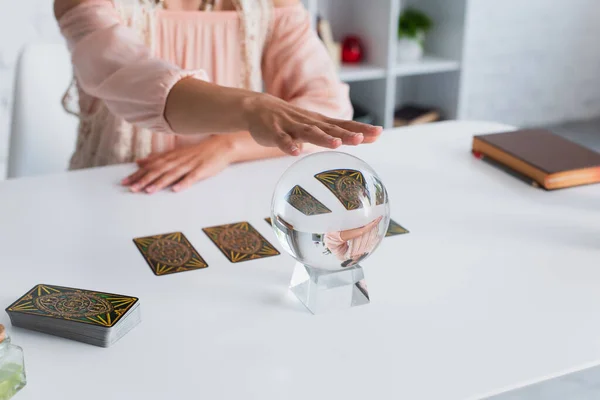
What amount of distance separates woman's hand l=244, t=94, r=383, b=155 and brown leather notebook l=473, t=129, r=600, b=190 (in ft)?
1.43

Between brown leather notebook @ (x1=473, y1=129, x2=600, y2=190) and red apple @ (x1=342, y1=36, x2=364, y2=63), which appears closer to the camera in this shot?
brown leather notebook @ (x1=473, y1=129, x2=600, y2=190)

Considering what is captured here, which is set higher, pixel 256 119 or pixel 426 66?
pixel 256 119

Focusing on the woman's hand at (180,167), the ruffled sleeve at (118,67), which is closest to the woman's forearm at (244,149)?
the woman's hand at (180,167)

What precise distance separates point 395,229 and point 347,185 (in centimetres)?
24

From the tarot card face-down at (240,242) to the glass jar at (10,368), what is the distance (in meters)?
0.32

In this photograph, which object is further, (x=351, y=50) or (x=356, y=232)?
(x=351, y=50)

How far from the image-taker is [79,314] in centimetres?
75

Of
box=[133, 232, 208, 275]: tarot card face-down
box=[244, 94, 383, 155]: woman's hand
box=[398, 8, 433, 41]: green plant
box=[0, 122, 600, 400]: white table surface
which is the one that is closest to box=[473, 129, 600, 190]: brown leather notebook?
box=[0, 122, 600, 400]: white table surface

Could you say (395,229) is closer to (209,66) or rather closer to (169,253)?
(169,253)

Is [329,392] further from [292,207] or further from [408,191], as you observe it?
[408,191]

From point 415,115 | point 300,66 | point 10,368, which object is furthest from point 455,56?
point 10,368

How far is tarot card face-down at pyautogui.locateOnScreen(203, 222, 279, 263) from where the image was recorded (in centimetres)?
94

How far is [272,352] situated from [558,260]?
419mm

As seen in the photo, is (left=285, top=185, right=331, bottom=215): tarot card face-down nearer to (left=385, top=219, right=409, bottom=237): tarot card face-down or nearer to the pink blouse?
(left=385, top=219, right=409, bottom=237): tarot card face-down
